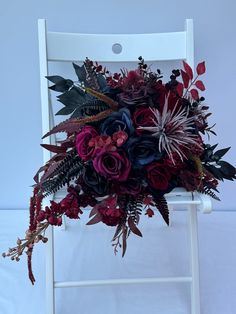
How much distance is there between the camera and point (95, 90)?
56 cm

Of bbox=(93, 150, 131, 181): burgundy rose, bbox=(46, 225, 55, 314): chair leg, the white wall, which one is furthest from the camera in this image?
the white wall

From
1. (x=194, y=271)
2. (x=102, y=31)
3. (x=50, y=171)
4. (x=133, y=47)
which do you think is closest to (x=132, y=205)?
(x=50, y=171)

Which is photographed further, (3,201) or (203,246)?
(3,201)

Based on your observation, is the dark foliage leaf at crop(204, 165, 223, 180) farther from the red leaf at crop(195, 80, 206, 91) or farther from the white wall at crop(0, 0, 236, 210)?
the white wall at crop(0, 0, 236, 210)

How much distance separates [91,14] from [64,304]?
75 cm

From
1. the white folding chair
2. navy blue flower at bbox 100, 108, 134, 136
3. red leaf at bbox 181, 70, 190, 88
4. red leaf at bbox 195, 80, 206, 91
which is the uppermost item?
the white folding chair

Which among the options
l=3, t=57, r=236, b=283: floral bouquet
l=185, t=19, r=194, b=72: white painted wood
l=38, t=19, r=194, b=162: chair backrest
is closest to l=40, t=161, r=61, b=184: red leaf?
l=3, t=57, r=236, b=283: floral bouquet

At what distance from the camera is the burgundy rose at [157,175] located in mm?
510

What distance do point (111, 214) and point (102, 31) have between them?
2.18ft

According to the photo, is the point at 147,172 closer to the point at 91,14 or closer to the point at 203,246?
the point at 203,246

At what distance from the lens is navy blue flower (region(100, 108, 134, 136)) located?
0.51 m

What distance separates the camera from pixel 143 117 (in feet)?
1.71

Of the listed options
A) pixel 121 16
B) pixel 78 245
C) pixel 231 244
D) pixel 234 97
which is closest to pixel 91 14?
pixel 121 16

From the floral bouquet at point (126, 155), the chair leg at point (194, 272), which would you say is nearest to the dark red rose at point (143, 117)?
the floral bouquet at point (126, 155)
